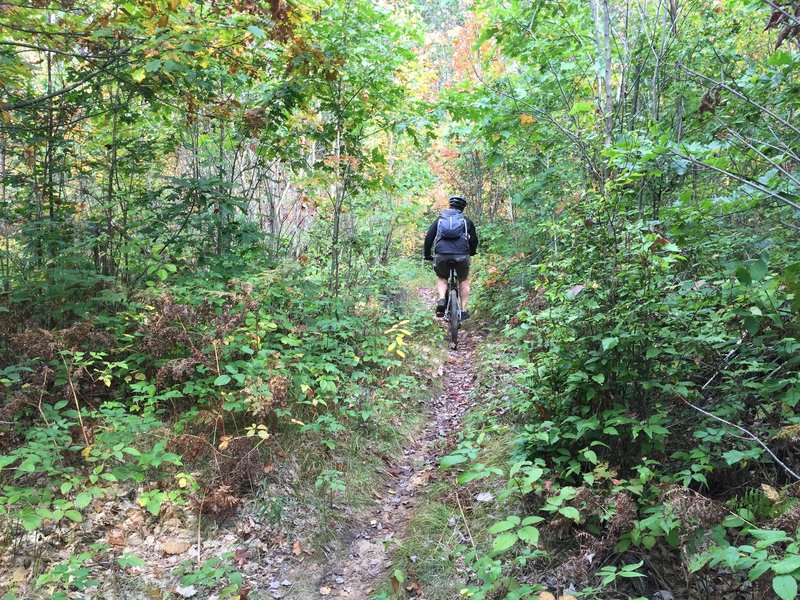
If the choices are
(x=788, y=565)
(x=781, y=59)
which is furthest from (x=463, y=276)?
(x=788, y=565)

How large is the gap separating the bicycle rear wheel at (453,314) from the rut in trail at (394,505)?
1.50 metres

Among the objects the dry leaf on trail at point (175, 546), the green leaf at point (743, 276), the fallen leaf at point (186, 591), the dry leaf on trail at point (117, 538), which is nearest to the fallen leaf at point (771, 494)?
the green leaf at point (743, 276)

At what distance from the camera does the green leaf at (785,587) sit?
5.26 ft

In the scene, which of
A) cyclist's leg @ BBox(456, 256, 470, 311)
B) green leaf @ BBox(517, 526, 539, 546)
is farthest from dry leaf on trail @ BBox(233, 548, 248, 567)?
cyclist's leg @ BBox(456, 256, 470, 311)

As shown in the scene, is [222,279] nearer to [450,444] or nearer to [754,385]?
[450,444]

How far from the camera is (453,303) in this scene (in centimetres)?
799

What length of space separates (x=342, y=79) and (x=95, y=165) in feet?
10.5

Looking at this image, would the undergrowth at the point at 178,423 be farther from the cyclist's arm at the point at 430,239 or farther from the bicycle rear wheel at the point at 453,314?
the cyclist's arm at the point at 430,239

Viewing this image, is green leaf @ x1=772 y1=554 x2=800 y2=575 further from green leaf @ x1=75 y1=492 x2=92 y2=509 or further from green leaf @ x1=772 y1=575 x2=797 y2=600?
green leaf @ x1=75 y1=492 x2=92 y2=509

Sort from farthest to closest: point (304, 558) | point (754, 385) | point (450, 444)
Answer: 1. point (450, 444)
2. point (304, 558)
3. point (754, 385)

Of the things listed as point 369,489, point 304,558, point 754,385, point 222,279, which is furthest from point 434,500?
point 222,279

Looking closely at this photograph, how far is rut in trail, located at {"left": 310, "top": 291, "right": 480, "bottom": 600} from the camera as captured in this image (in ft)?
11.0

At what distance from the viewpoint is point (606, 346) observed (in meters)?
2.81

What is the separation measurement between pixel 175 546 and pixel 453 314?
18.5ft
